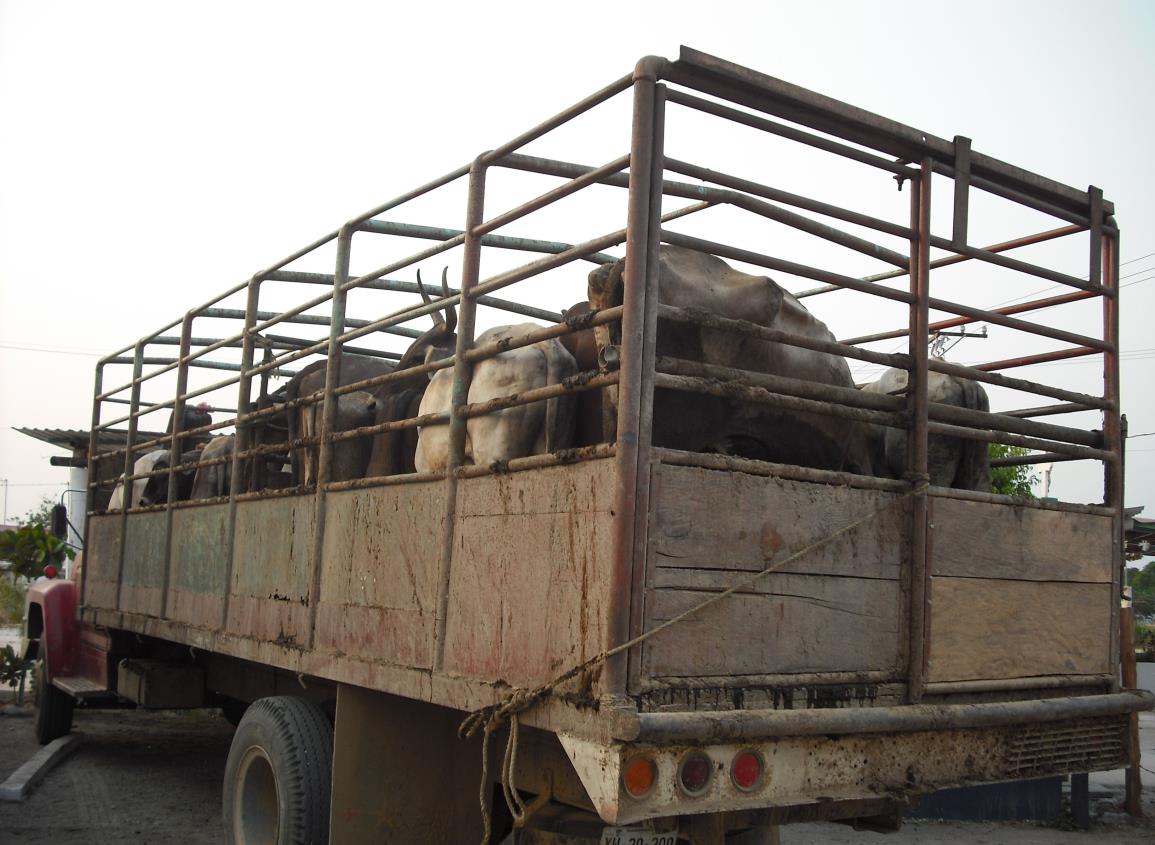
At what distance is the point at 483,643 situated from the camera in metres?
3.34

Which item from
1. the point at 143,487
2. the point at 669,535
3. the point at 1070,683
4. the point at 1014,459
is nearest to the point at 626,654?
the point at 669,535

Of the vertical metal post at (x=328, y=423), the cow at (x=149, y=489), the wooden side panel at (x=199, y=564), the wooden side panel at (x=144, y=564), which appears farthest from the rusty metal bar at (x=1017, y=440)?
the cow at (x=149, y=489)

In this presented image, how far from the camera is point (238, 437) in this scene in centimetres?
555

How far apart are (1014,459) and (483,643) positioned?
2.63 meters

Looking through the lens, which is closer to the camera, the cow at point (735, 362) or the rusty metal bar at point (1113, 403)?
the cow at point (735, 362)

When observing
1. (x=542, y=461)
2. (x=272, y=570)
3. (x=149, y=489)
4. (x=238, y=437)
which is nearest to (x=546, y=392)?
(x=542, y=461)

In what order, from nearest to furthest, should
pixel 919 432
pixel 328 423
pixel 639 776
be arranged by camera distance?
pixel 639 776 < pixel 919 432 < pixel 328 423

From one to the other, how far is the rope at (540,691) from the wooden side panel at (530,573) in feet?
0.17

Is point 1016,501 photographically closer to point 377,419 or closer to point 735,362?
point 735,362

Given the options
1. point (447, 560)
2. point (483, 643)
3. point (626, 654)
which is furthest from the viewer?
point (447, 560)

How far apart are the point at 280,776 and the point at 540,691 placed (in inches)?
70.4

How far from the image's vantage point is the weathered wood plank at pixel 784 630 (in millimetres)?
2867

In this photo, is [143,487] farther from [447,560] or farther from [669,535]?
[669,535]

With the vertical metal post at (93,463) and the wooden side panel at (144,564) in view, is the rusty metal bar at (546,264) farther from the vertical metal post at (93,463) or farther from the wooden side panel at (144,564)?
the vertical metal post at (93,463)
